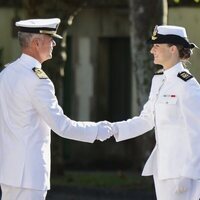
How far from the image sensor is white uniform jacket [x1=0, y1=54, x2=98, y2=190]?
6570 millimetres

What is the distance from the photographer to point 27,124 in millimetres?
6570

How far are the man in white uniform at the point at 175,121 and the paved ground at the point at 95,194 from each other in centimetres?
519

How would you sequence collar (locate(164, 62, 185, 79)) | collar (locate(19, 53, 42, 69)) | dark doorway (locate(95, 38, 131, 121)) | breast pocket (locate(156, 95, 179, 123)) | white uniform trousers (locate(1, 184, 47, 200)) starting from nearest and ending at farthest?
1. white uniform trousers (locate(1, 184, 47, 200))
2. collar (locate(19, 53, 42, 69))
3. breast pocket (locate(156, 95, 179, 123))
4. collar (locate(164, 62, 185, 79))
5. dark doorway (locate(95, 38, 131, 121))

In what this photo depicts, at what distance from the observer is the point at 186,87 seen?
6949 mm

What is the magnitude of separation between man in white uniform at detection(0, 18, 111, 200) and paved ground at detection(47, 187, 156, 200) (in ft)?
18.8

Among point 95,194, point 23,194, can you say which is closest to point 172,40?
point 23,194

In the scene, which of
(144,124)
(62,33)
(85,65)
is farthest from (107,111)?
(144,124)

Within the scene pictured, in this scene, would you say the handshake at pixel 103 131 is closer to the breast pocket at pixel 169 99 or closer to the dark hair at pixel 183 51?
the breast pocket at pixel 169 99

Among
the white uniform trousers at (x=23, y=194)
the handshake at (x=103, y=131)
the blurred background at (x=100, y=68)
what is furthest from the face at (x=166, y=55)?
the blurred background at (x=100, y=68)

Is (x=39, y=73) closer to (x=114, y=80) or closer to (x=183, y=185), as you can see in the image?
(x=183, y=185)

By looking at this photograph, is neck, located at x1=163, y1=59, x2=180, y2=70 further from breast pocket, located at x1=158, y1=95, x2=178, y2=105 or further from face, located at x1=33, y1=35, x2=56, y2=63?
face, located at x1=33, y1=35, x2=56, y2=63

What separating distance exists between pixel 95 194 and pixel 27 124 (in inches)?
245

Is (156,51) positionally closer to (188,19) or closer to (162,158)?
(162,158)

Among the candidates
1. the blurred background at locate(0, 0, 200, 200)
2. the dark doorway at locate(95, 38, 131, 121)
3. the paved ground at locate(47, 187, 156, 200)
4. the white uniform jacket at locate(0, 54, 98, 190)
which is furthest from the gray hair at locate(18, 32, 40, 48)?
the dark doorway at locate(95, 38, 131, 121)
